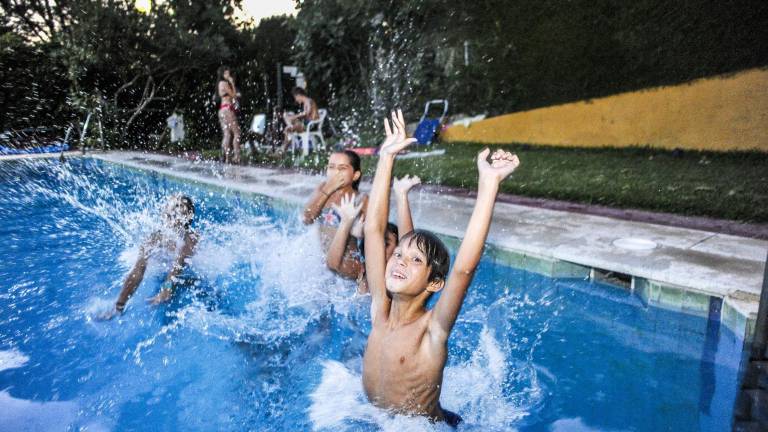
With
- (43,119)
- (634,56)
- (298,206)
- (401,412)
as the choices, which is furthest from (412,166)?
(43,119)

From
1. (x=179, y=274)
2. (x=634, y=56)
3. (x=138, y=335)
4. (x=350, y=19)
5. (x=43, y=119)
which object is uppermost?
(x=350, y=19)

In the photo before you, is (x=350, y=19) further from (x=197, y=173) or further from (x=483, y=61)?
(x=197, y=173)

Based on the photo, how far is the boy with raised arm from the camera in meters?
2.03

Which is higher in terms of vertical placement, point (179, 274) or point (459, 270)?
point (459, 270)

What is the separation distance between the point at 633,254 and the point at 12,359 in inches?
A: 187

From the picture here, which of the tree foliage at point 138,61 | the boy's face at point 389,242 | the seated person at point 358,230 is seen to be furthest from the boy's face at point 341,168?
the tree foliage at point 138,61

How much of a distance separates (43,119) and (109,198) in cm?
696

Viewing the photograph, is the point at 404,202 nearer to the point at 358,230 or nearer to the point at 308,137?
the point at 358,230

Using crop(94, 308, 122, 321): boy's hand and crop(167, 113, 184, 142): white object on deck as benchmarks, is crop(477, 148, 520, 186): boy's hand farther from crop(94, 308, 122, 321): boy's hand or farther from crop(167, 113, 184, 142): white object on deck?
crop(167, 113, 184, 142): white object on deck

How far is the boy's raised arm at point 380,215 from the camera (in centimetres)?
248

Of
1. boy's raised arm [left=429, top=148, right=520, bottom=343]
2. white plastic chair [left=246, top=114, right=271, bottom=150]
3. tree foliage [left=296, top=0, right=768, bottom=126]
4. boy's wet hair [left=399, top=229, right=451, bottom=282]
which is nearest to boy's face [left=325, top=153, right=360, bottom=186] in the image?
boy's wet hair [left=399, top=229, right=451, bottom=282]

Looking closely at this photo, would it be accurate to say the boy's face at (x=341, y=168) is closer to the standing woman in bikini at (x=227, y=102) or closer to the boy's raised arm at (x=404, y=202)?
the boy's raised arm at (x=404, y=202)

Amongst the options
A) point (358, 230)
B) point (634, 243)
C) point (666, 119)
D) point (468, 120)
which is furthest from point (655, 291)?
point (468, 120)

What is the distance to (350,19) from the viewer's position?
13844 mm
